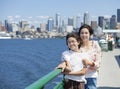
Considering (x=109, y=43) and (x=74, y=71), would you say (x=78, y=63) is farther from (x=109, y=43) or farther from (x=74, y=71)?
(x=109, y=43)

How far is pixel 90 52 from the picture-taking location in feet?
18.9

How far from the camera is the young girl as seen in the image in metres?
5.30

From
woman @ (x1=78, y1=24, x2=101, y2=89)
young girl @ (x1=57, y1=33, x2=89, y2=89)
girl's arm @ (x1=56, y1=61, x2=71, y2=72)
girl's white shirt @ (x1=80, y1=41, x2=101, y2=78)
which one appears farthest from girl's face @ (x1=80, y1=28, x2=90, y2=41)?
girl's arm @ (x1=56, y1=61, x2=71, y2=72)

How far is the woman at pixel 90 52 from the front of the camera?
5.72m

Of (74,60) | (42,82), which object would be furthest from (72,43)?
(42,82)

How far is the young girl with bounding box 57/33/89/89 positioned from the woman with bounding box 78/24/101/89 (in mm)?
312

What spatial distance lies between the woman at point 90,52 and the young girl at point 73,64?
31 centimetres

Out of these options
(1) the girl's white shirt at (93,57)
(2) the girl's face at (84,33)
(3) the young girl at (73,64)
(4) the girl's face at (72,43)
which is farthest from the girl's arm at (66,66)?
(2) the girl's face at (84,33)

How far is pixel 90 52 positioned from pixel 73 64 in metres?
0.51

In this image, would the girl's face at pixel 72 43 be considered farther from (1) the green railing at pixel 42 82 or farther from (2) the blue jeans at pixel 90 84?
(2) the blue jeans at pixel 90 84

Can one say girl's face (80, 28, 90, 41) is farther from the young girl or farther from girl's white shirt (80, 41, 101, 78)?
the young girl

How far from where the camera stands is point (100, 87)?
36.6ft

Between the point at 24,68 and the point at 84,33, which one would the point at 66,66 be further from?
the point at 24,68

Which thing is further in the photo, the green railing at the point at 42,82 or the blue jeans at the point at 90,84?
the blue jeans at the point at 90,84
